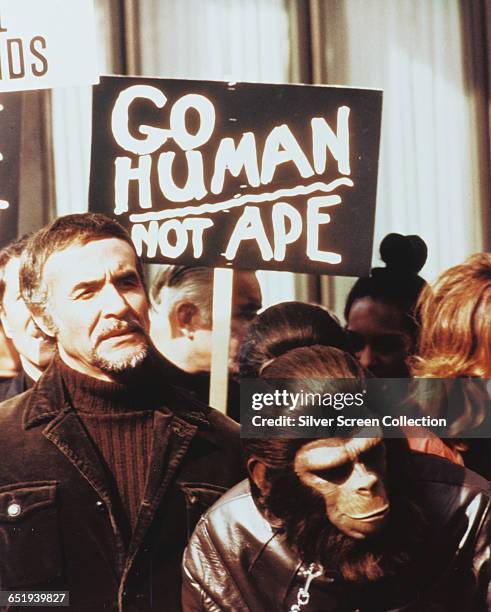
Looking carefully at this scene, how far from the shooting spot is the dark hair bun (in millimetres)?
2311

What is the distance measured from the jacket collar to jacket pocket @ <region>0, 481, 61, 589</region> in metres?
0.17

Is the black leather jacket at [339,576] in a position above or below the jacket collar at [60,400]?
below

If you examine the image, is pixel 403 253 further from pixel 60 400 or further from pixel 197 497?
pixel 60 400

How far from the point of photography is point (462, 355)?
7.40ft

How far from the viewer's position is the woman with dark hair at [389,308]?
7.49ft

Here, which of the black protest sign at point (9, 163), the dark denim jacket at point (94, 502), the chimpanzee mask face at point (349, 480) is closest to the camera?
the chimpanzee mask face at point (349, 480)

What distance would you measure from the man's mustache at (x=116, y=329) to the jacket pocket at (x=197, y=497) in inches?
16.4

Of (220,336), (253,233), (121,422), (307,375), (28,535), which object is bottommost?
(28,535)

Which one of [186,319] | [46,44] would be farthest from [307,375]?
[46,44]

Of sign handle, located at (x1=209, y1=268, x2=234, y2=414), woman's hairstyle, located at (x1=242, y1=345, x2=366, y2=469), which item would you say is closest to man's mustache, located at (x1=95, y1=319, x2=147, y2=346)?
sign handle, located at (x1=209, y1=268, x2=234, y2=414)

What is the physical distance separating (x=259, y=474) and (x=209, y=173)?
0.78 m

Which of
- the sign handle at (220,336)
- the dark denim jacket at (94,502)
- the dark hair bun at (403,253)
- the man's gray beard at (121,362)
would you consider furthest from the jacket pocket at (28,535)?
the dark hair bun at (403,253)

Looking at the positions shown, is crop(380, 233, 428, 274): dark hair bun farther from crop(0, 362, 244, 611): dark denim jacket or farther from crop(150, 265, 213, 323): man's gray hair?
crop(0, 362, 244, 611): dark denim jacket

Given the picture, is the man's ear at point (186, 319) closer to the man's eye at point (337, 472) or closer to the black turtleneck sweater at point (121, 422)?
the black turtleneck sweater at point (121, 422)
